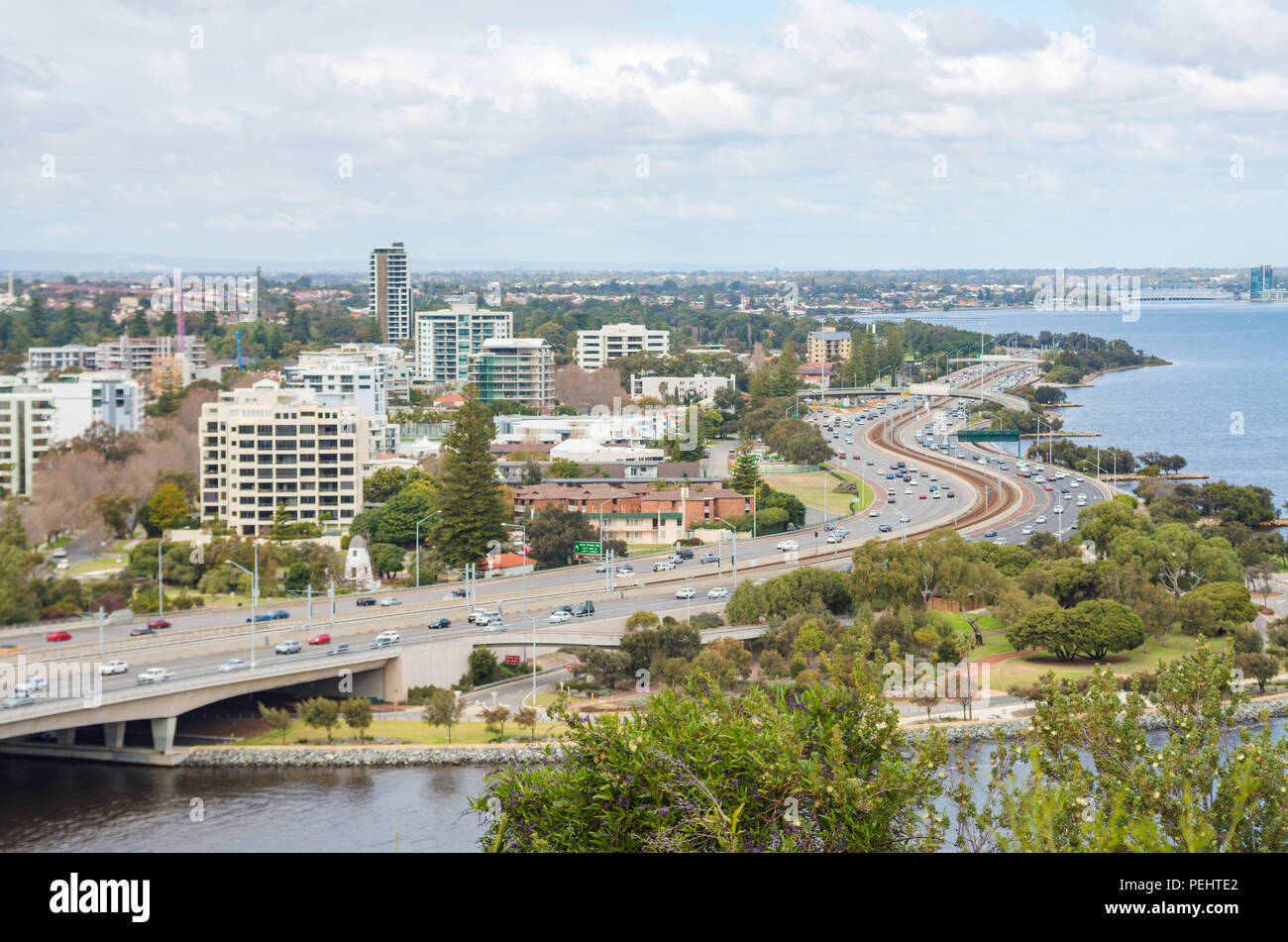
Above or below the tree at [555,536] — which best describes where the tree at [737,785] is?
above

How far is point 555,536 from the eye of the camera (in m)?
20.0

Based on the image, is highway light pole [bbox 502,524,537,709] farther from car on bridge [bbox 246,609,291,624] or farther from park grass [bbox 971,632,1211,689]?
park grass [bbox 971,632,1211,689]

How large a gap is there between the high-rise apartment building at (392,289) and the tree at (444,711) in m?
48.0

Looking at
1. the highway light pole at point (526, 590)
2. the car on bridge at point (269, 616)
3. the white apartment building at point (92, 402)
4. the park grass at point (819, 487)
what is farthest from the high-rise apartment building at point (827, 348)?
the car on bridge at point (269, 616)

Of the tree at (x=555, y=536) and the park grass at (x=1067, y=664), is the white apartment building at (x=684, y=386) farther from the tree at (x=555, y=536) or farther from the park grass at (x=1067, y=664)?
the park grass at (x=1067, y=664)

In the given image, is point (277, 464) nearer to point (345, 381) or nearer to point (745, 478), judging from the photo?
point (745, 478)

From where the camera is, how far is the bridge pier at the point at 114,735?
12516 millimetres

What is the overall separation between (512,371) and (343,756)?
28.2 meters

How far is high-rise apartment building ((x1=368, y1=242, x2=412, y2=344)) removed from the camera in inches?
2375

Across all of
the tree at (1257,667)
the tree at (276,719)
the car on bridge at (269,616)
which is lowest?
the tree at (276,719)

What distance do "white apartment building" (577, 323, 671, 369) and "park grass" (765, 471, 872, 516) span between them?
19.1 meters

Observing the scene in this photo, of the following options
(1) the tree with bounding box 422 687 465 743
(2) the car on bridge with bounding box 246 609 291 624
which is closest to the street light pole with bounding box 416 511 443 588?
(2) the car on bridge with bounding box 246 609 291 624
